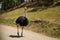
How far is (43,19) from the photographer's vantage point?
3.88 metres

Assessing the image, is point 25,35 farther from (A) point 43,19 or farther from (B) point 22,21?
(A) point 43,19

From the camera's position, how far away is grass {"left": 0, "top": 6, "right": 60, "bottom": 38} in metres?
3.73

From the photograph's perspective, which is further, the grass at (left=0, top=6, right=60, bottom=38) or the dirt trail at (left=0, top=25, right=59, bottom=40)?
the grass at (left=0, top=6, right=60, bottom=38)

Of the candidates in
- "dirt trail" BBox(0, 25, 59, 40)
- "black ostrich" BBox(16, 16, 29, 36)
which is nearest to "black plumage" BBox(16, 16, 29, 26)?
"black ostrich" BBox(16, 16, 29, 36)

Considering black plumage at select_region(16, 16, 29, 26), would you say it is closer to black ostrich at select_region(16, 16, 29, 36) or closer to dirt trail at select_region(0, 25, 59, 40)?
black ostrich at select_region(16, 16, 29, 36)

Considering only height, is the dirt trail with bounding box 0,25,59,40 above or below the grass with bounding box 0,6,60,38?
below

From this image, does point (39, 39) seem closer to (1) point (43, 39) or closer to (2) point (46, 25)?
(1) point (43, 39)

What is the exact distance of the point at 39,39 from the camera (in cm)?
360

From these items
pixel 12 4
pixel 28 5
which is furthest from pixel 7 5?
pixel 28 5

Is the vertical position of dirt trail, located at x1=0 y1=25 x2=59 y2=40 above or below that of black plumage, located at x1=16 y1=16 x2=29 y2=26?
below

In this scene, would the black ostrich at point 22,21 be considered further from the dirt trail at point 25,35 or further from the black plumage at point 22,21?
the dirt trail at point 25,35

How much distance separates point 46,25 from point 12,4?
2.69 ft

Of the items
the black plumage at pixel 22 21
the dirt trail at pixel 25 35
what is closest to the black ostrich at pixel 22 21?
the black plumage at pixel 22 21

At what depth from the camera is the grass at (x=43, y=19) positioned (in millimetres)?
3733
